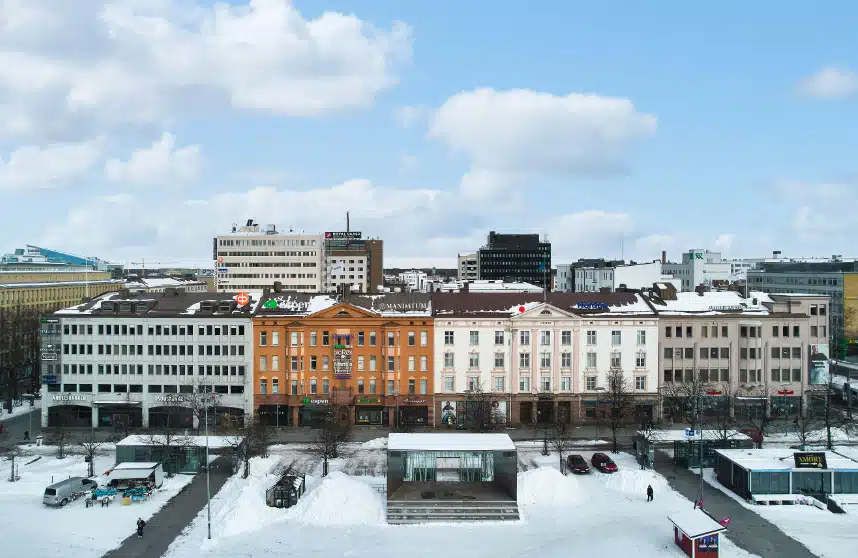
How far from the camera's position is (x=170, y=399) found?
293ft

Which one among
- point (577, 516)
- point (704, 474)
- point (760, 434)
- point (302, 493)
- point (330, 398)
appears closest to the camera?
point (577, 516)

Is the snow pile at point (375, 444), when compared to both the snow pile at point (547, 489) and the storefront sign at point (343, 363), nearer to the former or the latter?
the storefront sign at point (343, 363)

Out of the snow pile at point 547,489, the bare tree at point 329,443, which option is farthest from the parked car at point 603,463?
the bare tree at point 329,443

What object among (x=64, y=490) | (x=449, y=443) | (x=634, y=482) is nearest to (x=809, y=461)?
(x=634, y=482)

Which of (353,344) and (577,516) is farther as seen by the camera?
(353,344)

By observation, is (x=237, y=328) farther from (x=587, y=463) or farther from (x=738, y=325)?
(x=738, y=325)

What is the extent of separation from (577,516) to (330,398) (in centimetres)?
3876

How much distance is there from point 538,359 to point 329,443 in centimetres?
2935

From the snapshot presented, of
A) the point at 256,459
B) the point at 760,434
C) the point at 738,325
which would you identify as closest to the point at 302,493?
the point at 256,459

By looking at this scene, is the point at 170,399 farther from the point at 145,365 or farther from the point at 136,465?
the point at 136,465

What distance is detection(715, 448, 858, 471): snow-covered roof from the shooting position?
6147 centimetres

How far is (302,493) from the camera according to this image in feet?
205

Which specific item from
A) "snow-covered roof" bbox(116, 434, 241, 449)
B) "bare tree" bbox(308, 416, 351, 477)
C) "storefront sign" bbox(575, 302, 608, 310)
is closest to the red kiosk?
"bare tree" bbox(308, 416, 351, 477)

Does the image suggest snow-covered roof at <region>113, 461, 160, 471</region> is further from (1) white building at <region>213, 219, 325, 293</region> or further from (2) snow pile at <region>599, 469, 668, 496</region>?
(1) white building at <region>213, 219, 325, 293</region>
